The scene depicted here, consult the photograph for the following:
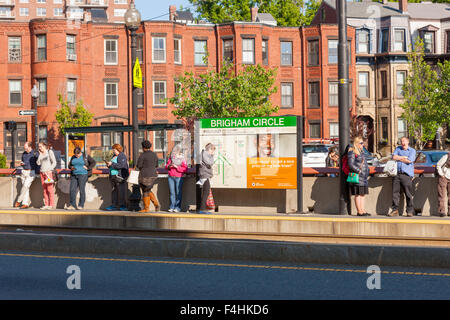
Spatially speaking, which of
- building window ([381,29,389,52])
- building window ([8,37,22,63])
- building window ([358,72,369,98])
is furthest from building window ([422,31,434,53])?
building window ([8,37,22,63])

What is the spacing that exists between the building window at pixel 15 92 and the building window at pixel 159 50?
9.29 meters

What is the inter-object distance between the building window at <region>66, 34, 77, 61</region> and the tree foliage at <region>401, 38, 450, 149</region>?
941 inches

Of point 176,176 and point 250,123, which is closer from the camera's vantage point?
point 250,123

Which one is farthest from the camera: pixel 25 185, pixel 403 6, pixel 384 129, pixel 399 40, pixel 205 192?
pixel 403 6

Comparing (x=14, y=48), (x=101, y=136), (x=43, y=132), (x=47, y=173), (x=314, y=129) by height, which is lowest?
(x=47, y=173)

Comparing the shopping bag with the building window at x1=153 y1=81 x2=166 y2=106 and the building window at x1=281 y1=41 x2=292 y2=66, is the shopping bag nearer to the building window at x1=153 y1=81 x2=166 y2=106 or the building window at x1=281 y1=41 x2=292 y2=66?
the building window at x1=153 y1=81 x2=166 y2=106

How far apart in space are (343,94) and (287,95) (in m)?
35.4

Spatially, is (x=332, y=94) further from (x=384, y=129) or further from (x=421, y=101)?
(x=384, y=129)

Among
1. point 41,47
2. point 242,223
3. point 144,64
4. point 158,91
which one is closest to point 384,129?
point 158,91

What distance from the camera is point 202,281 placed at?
862 cm


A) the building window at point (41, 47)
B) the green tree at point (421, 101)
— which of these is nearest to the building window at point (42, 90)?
the building window at point (41, 47)
